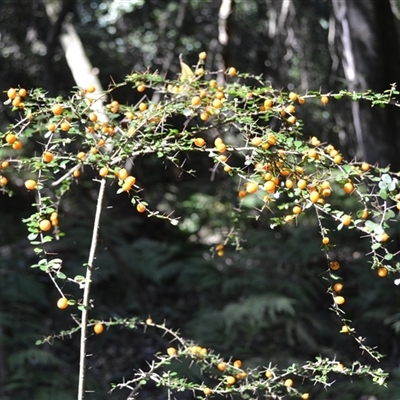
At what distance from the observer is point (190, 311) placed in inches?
209

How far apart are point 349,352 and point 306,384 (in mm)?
625

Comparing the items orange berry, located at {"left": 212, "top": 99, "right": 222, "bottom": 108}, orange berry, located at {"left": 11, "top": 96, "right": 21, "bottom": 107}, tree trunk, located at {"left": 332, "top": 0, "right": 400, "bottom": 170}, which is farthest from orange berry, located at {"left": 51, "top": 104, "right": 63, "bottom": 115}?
tree trunk, located at {"left": 332, "top": 0, "right": 400, "bottom": 170}

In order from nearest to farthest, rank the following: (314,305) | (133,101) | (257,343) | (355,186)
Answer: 1. (355,186)
2. (257,343)
3. (314,305)
4. (133,101)

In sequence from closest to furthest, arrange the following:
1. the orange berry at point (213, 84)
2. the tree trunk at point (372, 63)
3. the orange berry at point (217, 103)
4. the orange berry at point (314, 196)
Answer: the orange berry at point (314, 196), the orange berry at point (217, 103), the orange berry at point (213, 84), the tree trunk at point (372, 63)

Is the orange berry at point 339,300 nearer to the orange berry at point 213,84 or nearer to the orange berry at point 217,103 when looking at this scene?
the orange berry at point 217,103

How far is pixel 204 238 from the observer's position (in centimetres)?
674

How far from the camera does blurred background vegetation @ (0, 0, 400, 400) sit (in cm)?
396

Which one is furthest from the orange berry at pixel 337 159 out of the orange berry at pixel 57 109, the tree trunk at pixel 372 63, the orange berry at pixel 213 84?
the tree trunk at pixel 372 63

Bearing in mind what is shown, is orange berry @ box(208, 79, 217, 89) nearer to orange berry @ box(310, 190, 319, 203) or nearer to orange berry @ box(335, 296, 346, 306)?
orange berry @ box(310, 190, 319, 203)

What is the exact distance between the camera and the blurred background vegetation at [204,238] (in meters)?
3.96

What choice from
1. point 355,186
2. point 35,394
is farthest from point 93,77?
point 355,186

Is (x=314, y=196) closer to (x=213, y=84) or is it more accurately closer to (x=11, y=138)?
(x=213, y=84)

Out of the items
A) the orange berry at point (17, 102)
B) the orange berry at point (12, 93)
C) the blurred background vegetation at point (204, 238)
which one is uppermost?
the orange berry at point (12, 93)

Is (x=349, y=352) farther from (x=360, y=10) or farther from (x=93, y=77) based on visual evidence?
(x=93, y=77)
